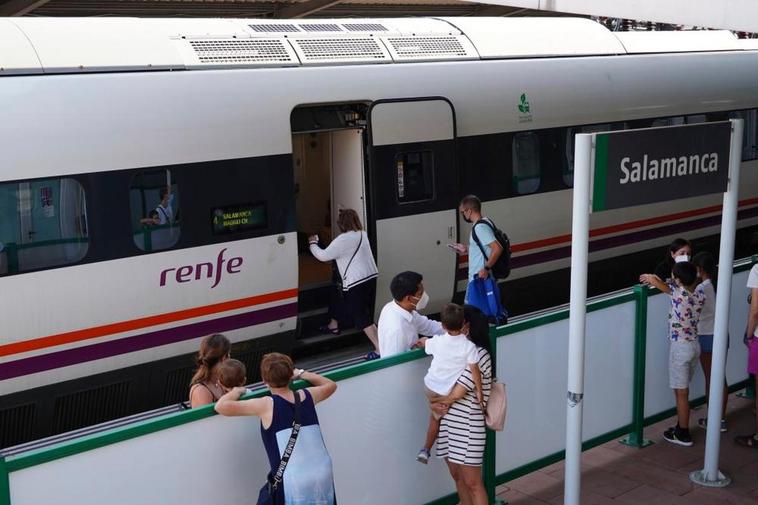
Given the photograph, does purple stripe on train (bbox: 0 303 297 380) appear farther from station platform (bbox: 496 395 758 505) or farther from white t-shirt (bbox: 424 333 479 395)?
white t-shirt (bbox: 424 333 479 395)

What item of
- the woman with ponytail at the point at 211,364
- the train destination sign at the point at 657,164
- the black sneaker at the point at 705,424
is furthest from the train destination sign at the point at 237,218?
the black sneaker at the point at 705,424

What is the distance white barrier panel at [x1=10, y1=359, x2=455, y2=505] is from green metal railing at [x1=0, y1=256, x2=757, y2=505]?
38mm

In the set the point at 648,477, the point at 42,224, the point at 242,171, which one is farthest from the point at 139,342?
the point at 648,477

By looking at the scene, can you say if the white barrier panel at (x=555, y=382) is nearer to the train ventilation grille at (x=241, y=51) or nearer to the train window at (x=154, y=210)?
the train window at (x=154, y=210)

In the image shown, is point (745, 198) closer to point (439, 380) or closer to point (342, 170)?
point (342, 170)

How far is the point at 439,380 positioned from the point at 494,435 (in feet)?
2.64

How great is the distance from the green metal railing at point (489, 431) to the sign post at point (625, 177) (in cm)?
51

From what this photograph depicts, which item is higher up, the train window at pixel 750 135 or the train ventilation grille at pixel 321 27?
the train ventilation grille at pixel 321 27

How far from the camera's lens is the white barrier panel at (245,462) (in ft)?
15.4

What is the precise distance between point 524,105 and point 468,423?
5.38m

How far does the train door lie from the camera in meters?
9.43

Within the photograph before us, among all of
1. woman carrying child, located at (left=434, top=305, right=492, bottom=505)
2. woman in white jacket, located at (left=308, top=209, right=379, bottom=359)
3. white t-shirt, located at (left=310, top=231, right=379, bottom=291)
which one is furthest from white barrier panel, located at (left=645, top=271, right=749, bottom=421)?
white t-shirt, located at (left=310, top=231, right=379, bottom=291)

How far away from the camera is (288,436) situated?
5.05 meters

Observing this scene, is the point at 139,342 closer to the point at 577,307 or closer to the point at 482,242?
the point at 482,242
